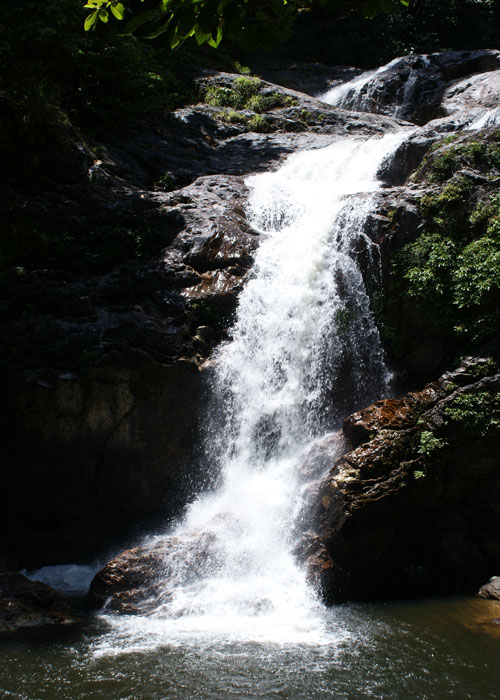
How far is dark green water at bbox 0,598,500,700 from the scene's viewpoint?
16.9 feet

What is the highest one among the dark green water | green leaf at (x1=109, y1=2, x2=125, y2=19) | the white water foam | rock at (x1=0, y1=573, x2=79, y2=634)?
the white water foam

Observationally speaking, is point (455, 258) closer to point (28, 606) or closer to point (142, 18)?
point (142, 18)

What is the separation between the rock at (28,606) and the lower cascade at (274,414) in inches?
28.7

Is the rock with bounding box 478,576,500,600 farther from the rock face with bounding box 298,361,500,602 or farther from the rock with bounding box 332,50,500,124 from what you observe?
the rock with bounding box 332,50,500,124

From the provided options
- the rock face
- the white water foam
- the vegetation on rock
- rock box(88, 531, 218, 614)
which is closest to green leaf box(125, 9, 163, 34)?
the rock face

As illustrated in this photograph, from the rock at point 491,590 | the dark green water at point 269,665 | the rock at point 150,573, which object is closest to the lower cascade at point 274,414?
the rock at point 150,573

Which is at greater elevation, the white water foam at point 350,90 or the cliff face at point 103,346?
the white water foam at point 350,90

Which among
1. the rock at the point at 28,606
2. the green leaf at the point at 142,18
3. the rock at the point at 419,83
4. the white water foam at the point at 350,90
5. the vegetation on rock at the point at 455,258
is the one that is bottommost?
the rock at the point at 28,606

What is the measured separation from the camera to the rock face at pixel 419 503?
8258 millimetres

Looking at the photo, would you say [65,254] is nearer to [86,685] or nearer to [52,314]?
[52,314]

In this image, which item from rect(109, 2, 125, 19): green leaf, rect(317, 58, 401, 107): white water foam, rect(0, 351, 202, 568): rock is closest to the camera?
rect(109, 2, 125, 19): green leaf

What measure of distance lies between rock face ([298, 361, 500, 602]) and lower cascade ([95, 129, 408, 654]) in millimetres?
851

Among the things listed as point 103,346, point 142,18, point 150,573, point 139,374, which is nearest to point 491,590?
point 150,573

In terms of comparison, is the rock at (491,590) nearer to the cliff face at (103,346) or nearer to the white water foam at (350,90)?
the cliff face at (103,346)
